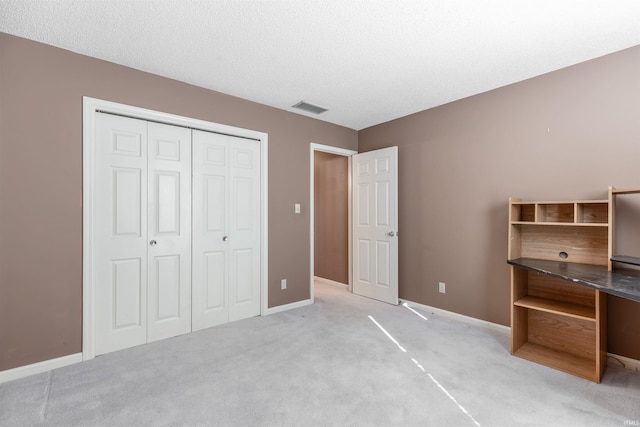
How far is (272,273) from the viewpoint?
11.9 feet

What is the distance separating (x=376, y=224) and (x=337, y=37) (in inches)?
98.8

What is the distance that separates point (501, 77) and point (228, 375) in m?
3.53

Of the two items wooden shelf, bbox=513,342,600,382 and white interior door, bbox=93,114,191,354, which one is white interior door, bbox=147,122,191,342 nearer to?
white interior door, bbox=93,114,191,354

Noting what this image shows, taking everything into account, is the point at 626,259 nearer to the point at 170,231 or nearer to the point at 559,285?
the point at 559,285

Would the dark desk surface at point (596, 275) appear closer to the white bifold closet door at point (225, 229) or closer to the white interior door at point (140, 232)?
the white bifold closet door at point (225, 229)

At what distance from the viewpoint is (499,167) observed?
3.08 meters

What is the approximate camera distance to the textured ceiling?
1.90 meters

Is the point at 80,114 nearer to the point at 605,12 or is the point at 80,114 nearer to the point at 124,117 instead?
the point at 124,117

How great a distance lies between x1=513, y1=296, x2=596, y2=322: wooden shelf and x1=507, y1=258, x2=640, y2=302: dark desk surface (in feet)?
1.11

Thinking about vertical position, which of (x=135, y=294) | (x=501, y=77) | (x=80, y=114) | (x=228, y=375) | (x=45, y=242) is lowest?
(x=228, y=375)

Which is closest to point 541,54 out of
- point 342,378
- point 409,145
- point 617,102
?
point 617,102

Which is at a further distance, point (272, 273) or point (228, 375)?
point (272, 273)

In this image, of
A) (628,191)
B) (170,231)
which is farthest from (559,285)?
(170,231)

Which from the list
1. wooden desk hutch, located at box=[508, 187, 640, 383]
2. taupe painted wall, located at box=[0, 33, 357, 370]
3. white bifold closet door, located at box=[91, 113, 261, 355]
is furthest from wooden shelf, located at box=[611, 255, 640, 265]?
taupe painted wall, located at box=[0, 33, 357, 370]
